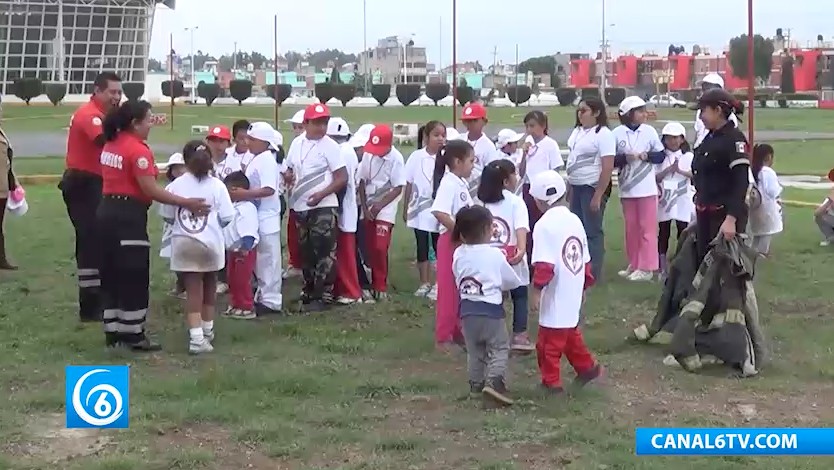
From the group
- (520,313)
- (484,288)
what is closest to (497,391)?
(484,288)

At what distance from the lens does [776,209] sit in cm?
1101

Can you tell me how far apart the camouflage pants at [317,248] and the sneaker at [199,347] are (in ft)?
5.03

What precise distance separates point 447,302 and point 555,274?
1444 mm

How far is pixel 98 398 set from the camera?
6.25 meters

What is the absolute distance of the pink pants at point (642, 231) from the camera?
1041cm

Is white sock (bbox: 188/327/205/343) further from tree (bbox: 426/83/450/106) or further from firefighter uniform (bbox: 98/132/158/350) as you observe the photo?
tree (bbox: 426/83/450/106)

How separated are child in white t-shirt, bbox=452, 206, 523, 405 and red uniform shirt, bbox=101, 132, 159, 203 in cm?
234

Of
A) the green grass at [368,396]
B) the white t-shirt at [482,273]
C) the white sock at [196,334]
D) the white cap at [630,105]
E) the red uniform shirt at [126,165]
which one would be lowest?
the green grass at [368,396]

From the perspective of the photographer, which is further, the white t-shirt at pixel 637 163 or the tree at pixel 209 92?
the tree at pixel 209 92

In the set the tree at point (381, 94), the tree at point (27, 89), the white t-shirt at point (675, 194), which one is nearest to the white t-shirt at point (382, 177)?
the white t-shirt at point (675, 194)

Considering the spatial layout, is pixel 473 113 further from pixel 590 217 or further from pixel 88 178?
pixel 88 178

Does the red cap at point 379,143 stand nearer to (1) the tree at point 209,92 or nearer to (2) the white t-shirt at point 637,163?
(2) the white t-shirt at point 637,163

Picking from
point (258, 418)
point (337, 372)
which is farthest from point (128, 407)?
point (337, 372)

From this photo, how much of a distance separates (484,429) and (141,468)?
5.99ft
